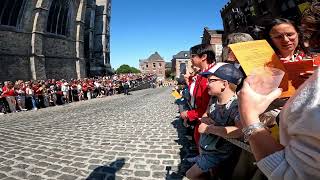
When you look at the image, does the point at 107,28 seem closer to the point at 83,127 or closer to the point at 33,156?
the point at 83,127

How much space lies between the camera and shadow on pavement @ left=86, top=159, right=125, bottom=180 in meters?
4.63

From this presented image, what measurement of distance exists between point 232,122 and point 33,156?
4456 mm

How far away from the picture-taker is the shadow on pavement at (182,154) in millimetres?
4668

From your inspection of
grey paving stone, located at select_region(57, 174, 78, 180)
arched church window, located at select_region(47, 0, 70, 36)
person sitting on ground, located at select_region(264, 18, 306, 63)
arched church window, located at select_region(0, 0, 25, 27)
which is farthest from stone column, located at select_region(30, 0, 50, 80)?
person sitting on ground, located at select_region(264, 18, 306, 63)

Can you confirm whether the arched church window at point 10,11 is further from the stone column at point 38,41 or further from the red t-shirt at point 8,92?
the red t-shirt at point 8,92

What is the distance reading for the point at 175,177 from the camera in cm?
463

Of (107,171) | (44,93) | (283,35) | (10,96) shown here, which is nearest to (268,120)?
(283,35)

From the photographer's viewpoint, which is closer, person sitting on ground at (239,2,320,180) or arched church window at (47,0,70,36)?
person sitting on ground at (239,2,320,180)

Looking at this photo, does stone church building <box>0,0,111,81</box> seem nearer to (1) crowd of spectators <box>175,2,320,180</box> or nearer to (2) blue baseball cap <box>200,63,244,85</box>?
(1) crowd of spectators <box>175,2,320,180</box>

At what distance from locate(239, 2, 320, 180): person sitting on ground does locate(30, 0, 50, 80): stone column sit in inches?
1053

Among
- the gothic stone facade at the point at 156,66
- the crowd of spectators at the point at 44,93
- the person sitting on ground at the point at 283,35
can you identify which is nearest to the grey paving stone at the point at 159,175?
the person sitting on ground at the point at 283,35

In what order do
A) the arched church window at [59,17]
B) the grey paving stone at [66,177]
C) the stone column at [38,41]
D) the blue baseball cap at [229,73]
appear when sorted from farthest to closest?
the arched church window at [59,17]
the stone column at [38,41]
the grey paving stone at [66,177]
the blue baseball cap at [229,73]

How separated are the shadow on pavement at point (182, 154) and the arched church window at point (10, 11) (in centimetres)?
2095

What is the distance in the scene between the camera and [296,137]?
3.77ft
